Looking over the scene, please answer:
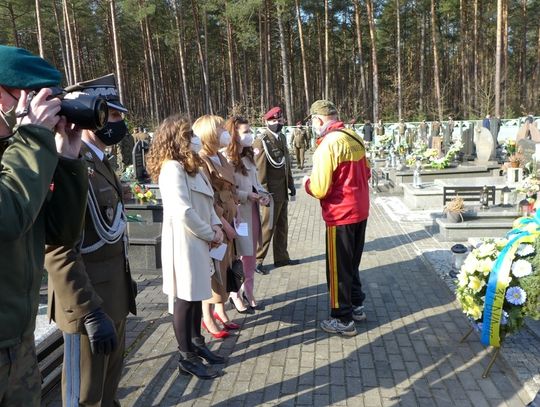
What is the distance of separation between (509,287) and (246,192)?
2.58m

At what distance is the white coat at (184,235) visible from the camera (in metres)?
3.12

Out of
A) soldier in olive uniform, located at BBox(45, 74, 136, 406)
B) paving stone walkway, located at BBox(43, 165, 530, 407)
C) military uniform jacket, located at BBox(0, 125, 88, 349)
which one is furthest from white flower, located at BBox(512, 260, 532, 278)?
military uniform jacket, located at BBox(0, 125, 88, 349)

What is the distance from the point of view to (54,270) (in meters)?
2.04

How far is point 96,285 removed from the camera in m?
2.29

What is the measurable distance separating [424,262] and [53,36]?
118 ft

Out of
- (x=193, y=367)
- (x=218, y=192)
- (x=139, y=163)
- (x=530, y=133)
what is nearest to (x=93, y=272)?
(x=193, y=367)

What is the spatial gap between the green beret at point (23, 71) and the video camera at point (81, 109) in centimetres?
5

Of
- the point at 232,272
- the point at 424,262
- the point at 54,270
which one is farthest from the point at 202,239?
the point at 424,262

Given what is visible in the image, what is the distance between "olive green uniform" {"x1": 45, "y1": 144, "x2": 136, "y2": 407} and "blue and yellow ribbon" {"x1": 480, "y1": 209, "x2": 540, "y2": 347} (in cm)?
246

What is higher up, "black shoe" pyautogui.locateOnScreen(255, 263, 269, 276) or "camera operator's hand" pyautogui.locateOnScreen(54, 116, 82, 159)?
"camera operator's hand" pyautogui.locateOnScreen(54, 116, 82, 159)

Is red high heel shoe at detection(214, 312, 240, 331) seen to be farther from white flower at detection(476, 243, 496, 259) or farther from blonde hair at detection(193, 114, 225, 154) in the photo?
white flower at detection(476, 243, 496, 259)

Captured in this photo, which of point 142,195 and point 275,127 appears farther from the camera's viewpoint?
point 142,195

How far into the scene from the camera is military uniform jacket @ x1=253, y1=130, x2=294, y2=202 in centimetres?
600

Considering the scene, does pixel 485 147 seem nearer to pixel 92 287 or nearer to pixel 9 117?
pixel 92 287
